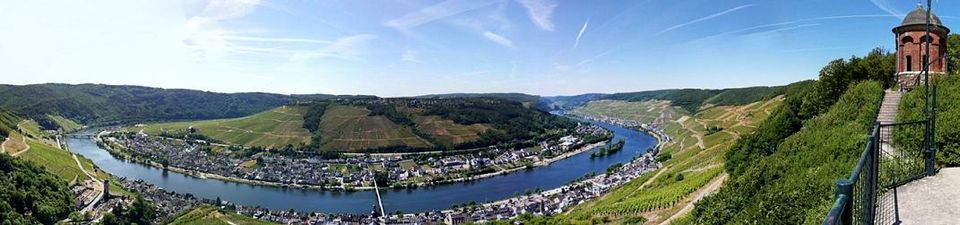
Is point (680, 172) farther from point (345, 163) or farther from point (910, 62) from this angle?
point (345, 163)

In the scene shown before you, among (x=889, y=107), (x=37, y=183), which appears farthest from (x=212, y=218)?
(x=889, y=107)

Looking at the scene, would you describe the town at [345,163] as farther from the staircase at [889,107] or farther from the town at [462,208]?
the staircase at [889,107]

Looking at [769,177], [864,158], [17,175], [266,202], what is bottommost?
[266,202]

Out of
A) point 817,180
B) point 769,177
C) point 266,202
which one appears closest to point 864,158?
→ point 817,180

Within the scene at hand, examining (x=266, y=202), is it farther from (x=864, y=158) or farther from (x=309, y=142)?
(x=864, y=158)

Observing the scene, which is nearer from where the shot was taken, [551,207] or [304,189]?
[551,207]

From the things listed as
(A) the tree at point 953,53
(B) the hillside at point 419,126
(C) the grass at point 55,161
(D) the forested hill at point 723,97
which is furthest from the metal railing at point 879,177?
(D) the forested hill at point 723,97
